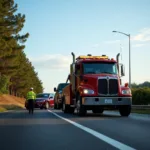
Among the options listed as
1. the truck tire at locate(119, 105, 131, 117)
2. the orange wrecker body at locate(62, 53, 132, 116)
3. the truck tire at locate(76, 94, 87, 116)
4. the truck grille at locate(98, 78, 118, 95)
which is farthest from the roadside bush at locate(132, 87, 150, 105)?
the truck grille at locate(98, 78, 118, 95)

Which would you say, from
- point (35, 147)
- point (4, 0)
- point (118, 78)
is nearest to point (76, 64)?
point (118, 78)

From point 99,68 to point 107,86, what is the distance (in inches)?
49.0

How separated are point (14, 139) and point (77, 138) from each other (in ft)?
4.97

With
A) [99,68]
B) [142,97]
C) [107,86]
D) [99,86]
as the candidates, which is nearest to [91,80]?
[99,86]

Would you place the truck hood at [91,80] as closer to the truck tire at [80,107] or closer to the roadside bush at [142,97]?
the truck tire at [80,107]

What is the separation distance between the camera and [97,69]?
812 inches

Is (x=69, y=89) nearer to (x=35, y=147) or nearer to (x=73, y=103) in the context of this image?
(x=73, y=103)

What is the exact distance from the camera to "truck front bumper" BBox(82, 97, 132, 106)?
19516mm

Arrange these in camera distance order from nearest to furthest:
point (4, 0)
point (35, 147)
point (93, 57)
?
1. point (35, 147)
2. point (93, 57)
3. point (4, 0)

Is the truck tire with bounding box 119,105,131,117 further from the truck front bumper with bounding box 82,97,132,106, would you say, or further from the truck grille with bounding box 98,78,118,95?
the truck grille with bounding box 98,78,118,95

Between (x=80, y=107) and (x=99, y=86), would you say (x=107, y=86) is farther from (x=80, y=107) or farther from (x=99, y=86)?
(x=80, y=107)

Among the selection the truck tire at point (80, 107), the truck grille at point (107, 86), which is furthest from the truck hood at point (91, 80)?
the truck tire at point (80, 107)

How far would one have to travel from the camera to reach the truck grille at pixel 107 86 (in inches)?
778

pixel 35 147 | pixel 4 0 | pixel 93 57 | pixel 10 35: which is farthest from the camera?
pixel 10 35
